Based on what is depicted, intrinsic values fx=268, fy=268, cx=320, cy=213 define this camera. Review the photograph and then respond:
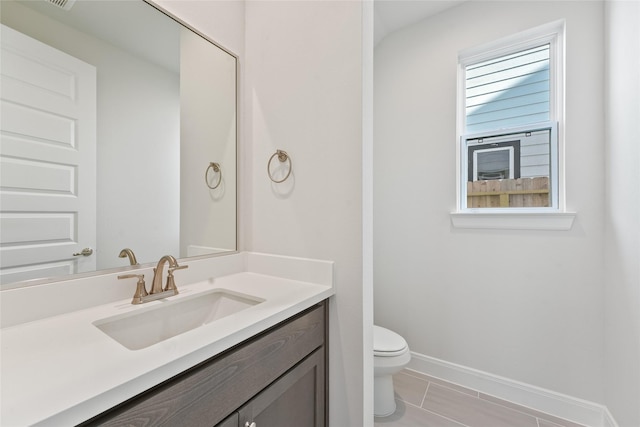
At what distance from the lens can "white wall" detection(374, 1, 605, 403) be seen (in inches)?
58.5

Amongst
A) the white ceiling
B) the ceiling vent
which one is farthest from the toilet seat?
the white ceiling

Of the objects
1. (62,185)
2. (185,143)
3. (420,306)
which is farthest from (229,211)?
(420,306)

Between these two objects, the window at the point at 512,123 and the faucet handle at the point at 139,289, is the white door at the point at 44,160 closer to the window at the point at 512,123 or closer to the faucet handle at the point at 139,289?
the faucet handle at the point at 139,289

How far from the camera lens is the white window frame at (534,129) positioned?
1577 mm

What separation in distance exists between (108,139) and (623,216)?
7.28ft

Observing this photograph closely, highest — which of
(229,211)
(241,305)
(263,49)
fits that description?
(263,49)

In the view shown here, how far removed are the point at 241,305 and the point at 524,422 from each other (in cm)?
174

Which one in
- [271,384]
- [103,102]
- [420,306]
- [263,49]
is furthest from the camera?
[420,306]

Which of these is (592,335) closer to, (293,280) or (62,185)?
(293,280)

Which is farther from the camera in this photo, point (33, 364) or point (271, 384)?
point (271, 384)

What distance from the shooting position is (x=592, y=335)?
1479 millimetres

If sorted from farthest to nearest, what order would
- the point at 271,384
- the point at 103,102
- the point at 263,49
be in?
the point at 263,49
the point at 103,102
the point at 271,384

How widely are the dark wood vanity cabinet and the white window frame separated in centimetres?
129

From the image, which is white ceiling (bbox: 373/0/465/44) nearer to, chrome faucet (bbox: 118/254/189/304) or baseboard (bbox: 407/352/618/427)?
chrome faucet (bbox: 118/254/189/304)
